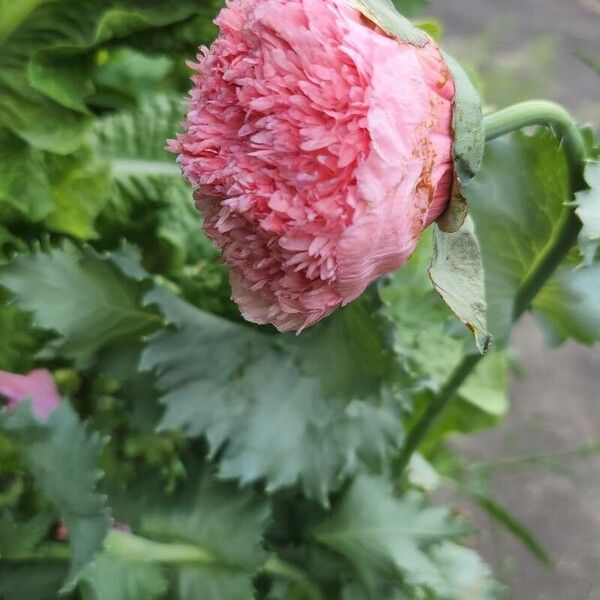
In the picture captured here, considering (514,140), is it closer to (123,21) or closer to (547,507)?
(123,21)

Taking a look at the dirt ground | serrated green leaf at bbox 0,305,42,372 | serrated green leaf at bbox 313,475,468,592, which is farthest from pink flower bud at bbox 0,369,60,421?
the dirt ground

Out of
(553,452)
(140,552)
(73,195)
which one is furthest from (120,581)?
(553,452)

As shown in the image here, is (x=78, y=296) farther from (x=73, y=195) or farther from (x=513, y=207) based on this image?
(x=513, y=207)

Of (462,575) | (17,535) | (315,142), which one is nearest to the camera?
(315,142)

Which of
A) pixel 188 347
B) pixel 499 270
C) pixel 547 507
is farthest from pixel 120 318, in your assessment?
pixel 547 507

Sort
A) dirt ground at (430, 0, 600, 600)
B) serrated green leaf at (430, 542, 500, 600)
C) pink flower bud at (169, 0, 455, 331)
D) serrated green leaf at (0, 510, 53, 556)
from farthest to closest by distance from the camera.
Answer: dirt ground at (430, 0, 600, 600), serrated green leaf at (430, 542, 500, 600), serrated green leaf at (0, 510, 53, 556), pink flower bud at (169, 0, 455, 331)

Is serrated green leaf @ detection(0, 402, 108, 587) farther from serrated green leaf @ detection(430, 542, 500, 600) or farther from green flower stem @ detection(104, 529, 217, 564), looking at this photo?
serrated green leaf @ detection(430, 542, 500, 600)

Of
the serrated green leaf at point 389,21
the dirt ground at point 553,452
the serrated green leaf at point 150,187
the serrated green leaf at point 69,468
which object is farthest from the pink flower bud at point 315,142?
the dirt ground at point 553,452
